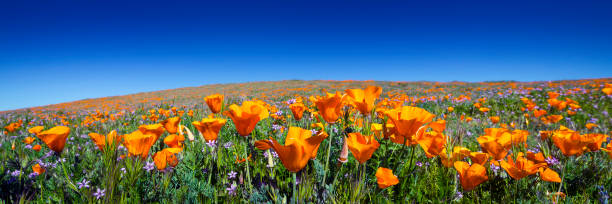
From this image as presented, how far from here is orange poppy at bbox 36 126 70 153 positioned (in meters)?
1.33

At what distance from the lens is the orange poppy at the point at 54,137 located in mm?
1332

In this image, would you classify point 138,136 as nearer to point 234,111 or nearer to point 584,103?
point 234,111

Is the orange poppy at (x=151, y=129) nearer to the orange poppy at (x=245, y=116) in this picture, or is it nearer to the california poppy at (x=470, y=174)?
the orange poppy at (x=245, y=116)

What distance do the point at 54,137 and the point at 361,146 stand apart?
164cm

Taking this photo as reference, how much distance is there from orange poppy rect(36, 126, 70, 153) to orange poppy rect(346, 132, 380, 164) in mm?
1533

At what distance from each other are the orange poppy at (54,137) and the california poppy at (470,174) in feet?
6.70

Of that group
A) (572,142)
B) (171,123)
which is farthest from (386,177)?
(171,123)

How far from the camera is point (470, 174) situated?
3.71 ft

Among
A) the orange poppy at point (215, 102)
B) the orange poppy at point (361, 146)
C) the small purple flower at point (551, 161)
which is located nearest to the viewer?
the orange poppy at point (361, 146)

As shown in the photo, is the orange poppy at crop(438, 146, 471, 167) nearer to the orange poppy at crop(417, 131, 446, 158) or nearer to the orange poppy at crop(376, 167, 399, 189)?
the orange poppy at crop(417, 131, 446, 158)

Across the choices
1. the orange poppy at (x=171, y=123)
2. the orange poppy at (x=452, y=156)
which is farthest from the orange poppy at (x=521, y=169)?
the orange poppy at (x=171, y=123)

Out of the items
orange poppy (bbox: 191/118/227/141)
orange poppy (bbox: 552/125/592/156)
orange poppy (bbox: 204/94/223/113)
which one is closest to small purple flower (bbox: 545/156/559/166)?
orange poppy (bbox: 552/125/592/156)

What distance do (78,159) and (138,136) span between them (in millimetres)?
1281

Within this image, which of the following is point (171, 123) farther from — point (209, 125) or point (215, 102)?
point (209, 125)
